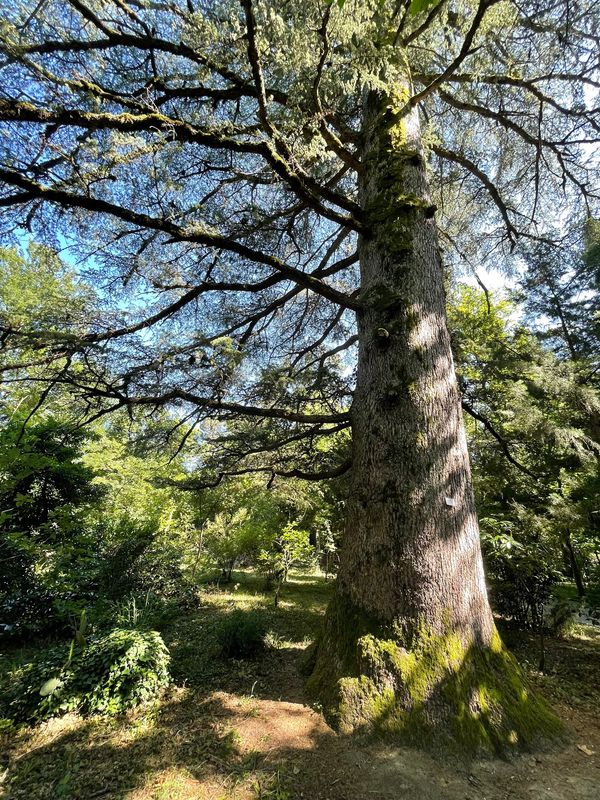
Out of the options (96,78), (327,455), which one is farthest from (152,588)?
(96,78)

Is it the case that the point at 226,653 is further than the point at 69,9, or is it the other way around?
the point at 226,653

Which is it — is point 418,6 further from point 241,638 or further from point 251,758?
point 241,638

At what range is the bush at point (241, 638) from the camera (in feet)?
13.3

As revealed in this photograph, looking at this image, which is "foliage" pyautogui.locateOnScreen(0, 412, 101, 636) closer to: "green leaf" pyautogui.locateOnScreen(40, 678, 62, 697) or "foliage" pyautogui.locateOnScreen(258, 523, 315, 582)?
"green leaf" pyautogui.locateOnScreen(40, 678, 62, 697)

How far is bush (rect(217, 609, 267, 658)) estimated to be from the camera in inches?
159

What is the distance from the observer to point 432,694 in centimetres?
227

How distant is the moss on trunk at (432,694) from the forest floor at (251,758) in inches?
3.7

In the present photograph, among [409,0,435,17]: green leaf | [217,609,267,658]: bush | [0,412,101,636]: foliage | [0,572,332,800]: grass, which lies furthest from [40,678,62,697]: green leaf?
[409,0,435,17]: green leaf

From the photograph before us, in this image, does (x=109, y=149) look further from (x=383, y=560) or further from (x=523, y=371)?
(x=523, y=371)

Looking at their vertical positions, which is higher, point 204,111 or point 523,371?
point 204,111

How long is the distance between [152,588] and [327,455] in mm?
5144

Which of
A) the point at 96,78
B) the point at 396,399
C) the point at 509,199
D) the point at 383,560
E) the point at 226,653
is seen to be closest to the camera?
the point at 383,560

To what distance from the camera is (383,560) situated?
2613mm

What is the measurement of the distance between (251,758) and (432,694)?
120 centimetres
